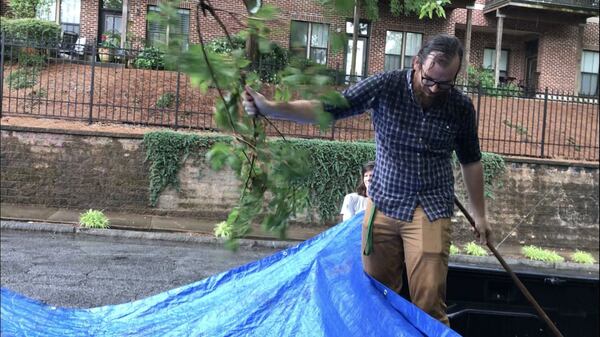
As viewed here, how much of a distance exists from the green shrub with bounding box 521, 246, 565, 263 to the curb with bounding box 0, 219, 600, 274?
16 centimetres

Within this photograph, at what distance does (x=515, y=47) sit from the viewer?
2441 cm

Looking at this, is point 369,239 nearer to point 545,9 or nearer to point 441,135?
point 441,135

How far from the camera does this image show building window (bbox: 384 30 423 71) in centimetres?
2220

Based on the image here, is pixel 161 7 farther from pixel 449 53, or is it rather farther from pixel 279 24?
pixel 449 53

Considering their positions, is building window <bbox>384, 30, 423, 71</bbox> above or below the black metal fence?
above

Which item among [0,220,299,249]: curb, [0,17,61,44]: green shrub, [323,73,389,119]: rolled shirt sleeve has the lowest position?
[0,220,299,249]: curb

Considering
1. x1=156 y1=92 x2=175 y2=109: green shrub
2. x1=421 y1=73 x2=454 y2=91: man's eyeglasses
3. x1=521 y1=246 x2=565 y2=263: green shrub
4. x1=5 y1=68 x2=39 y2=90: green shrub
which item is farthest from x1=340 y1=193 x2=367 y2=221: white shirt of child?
x1=5 y1=68 x2=39 y2=90: green shrub

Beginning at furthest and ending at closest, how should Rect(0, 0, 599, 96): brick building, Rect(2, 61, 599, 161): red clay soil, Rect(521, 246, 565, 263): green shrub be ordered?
1. Rect(0, 0, 599, 96): brick building
2. Rect(2, 61, 599, 161): red clay soil
3. Rect(521, 246, 565, 263): green shrub

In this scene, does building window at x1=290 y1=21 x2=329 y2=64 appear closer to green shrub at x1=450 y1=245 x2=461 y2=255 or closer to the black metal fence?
green shrub at x1=450 y1=245 x2=461 y2=255

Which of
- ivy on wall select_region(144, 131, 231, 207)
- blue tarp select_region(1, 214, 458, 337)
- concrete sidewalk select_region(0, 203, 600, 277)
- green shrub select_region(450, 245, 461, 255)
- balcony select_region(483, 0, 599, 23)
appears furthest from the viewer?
balcony select_region(483, 0, 599, 23)

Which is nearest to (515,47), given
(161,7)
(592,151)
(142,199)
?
(592,151)

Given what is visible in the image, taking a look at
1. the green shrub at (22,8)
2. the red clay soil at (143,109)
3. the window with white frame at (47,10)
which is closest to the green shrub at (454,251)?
the red clay soil at (143,109)

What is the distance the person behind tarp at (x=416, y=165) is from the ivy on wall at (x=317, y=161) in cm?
808

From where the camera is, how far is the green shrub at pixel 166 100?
12.4m
